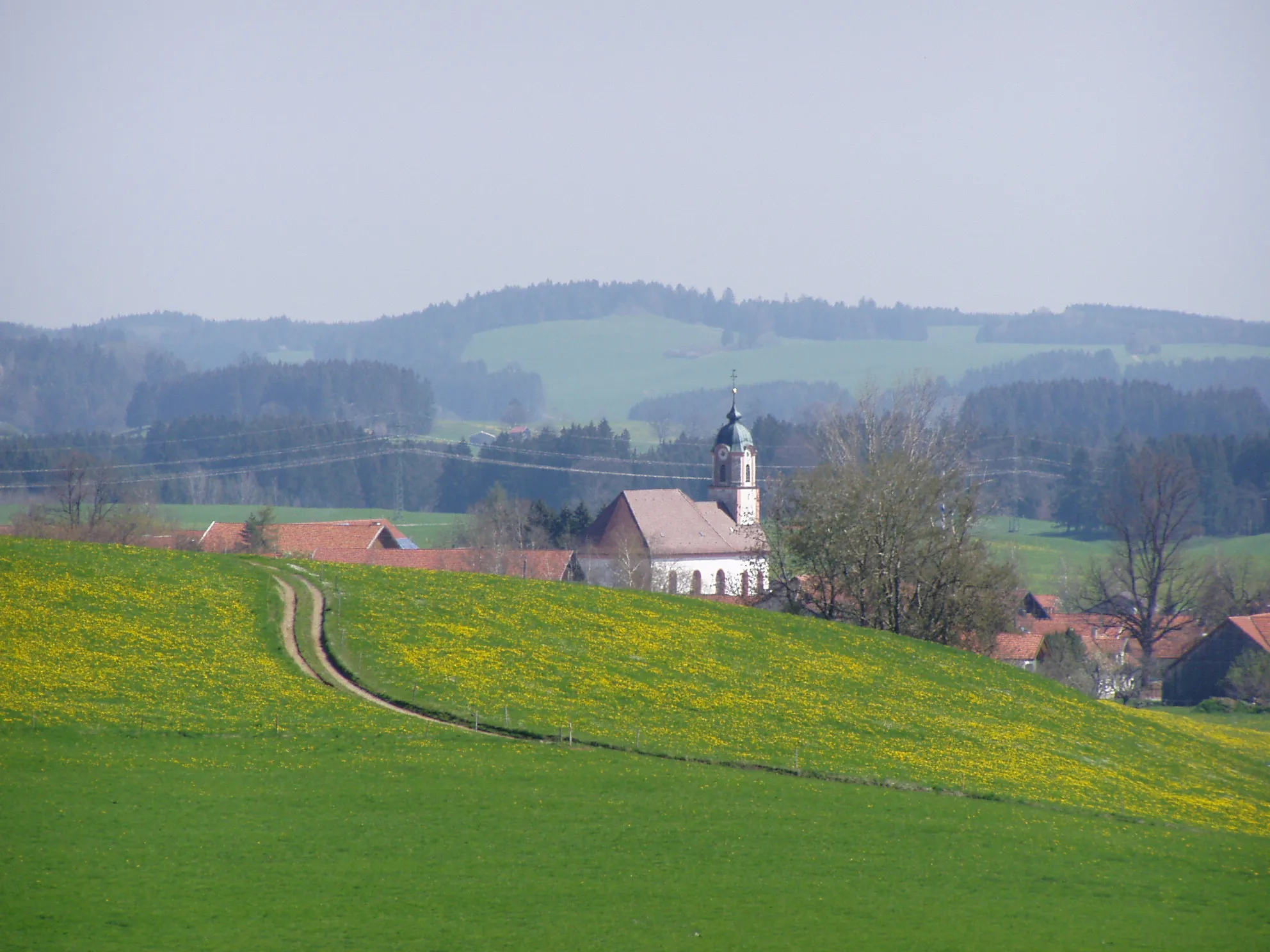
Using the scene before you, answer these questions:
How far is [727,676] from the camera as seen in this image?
4506cm

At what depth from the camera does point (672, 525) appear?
114688mm

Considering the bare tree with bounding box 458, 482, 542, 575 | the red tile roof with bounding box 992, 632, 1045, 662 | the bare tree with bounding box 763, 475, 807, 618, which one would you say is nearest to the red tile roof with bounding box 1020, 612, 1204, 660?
the red tile roof with bounding box 992, 632, 1045, 662

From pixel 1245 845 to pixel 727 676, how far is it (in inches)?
644

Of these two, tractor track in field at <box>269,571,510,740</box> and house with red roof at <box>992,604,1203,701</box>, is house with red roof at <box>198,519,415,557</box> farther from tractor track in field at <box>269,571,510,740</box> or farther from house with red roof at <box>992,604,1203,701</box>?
tractor track in field at <box>269,571,510,740</box>

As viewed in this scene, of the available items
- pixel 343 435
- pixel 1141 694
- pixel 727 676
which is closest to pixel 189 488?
pixel 343 435

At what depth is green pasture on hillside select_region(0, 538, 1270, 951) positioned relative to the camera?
22.9 meters

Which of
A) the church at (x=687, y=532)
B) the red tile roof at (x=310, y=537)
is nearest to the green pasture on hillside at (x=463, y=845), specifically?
the red tile roof at (x=310, y=537)

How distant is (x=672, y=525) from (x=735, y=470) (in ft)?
25.6

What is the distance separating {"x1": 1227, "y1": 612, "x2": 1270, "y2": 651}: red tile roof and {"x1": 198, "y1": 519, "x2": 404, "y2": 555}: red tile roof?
58.0 m

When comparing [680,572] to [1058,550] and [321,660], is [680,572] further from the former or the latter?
[321,660]

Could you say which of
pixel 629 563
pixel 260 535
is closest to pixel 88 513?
pixel 260 535

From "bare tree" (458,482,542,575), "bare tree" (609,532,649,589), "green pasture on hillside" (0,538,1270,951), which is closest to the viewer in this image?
"green pasture on hillside" (0,538,1270,951)

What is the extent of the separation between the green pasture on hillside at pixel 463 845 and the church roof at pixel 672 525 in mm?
73007

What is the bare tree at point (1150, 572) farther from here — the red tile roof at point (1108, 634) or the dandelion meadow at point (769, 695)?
the dandelion meadow at point (769, 695)
